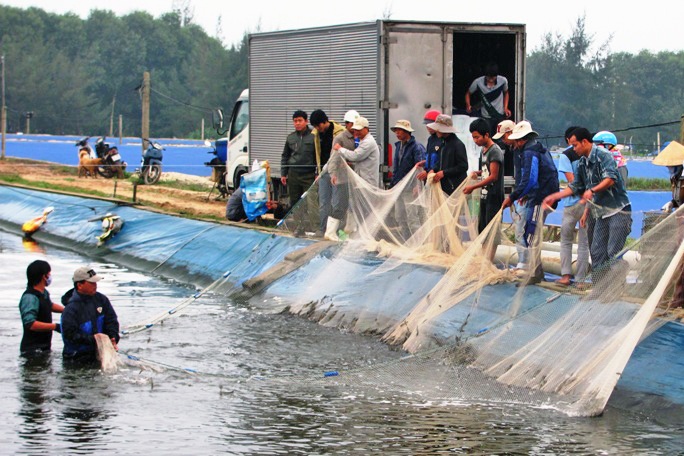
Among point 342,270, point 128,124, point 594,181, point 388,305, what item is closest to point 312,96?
point 342,270

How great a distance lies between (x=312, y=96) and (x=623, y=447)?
12.3 metres

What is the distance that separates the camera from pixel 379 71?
17125 mm

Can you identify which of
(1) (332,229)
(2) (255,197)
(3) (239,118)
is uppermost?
(3) (239,118)

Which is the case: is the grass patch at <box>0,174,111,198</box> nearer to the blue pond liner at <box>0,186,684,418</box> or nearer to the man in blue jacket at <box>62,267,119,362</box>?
the blue pond liner at <box>0,186,684,418</box>

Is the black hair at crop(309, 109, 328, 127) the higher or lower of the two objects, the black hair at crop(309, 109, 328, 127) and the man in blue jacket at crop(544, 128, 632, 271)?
the higher

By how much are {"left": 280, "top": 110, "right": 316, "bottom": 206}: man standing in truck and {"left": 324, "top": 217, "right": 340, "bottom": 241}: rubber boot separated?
262 cm

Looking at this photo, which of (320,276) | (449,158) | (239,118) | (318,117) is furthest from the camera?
(239,118)

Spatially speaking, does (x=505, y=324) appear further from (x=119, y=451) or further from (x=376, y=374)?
(x=119, y=451)

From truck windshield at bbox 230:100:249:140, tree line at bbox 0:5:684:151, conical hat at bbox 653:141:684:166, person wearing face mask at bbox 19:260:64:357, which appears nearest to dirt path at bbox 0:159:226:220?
truck windshield at bbox 230:100:249:140

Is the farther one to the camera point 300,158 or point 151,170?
point 151,170

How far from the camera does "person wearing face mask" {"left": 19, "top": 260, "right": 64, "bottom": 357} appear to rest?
34.2 ft

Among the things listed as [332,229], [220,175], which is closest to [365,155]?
[332,229]

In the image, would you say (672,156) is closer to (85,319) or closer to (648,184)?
(85,319)

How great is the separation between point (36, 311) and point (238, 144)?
13.2 metres
